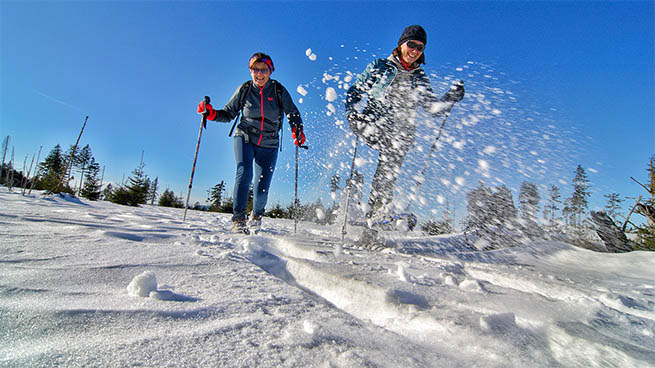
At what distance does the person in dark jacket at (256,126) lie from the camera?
3418 mm

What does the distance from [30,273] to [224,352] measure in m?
0.96

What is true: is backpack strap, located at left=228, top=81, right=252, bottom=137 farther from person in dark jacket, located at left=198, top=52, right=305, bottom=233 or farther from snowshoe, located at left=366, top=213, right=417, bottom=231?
snowshoe, located at left=366, top=213, right=417, bottom=231

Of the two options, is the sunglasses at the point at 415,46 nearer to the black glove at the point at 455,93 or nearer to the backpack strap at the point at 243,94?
the black glove at the point at 455,93

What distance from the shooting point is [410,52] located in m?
3.24

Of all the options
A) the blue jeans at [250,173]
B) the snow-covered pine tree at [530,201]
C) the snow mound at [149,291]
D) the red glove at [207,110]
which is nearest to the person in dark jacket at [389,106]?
the blue jeans at [250,173]

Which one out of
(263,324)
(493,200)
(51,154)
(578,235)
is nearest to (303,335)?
(263,324)

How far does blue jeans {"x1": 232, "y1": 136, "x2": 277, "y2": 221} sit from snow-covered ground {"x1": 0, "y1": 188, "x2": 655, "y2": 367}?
6.22 feet

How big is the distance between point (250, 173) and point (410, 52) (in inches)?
105

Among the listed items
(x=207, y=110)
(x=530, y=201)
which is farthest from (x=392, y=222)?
(x=207, y=110)

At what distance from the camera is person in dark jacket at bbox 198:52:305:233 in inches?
135

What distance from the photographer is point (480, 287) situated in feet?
3.90

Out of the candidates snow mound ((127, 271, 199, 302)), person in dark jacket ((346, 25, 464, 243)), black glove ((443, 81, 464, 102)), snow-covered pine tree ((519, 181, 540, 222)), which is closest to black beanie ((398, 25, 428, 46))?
person in dark jacket ((346, 25, 464, 243))

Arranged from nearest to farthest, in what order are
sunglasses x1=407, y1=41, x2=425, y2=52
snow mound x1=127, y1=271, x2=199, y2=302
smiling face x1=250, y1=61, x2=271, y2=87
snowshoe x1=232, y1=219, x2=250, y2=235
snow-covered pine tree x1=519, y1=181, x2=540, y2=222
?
snow mound x1=127, y1=271, x2=199, y2=302 → snowshoe x1=232, y1=219, x2=250, y2=235 → snow-covered pine tree x1=519, y1=181, x2=540, y2=222 → sunglasses x1=407, y1=41, x2=425, y2=52 → smiling face x1=250, y1=61, x2=271, y2=87

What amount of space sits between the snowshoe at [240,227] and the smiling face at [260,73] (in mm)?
1967
